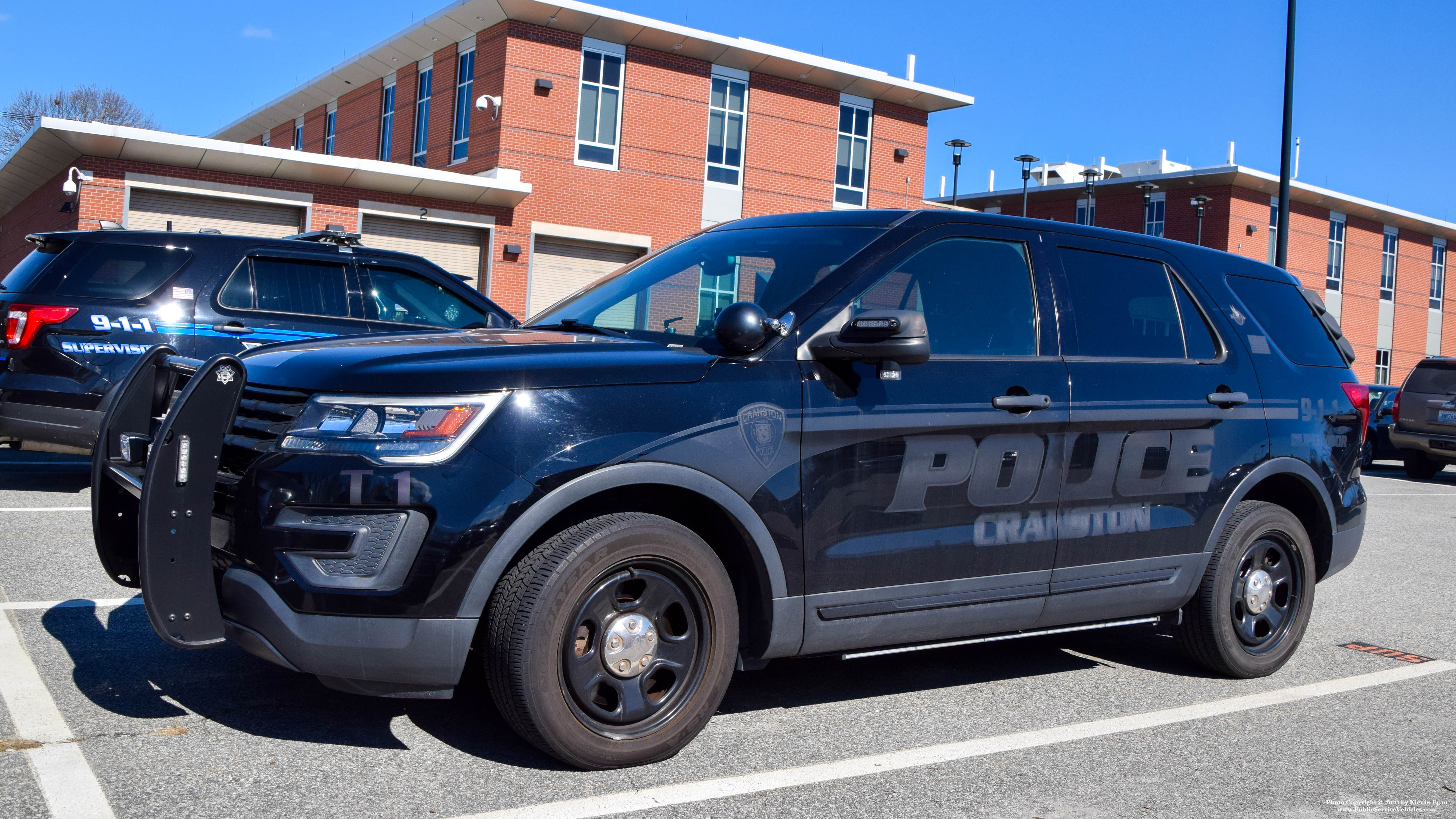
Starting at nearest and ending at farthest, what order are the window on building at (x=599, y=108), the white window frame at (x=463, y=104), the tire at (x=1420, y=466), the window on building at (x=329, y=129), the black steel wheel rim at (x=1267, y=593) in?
1. the black steel wheel rim at (x=1267, y=593)
2. the tire at (x=1420, y=466)
3. the window on building at (x=599, y=108)
4. the white window frame at (x=463, y=104)
5. the window on building at (x=329, y=129)

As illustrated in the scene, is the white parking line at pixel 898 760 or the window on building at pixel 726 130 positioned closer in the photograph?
the white parking line at pixel 898 760

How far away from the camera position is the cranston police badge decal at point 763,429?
12.1 ft

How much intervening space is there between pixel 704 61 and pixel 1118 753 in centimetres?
2492

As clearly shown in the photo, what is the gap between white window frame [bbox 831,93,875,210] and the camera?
29.2m

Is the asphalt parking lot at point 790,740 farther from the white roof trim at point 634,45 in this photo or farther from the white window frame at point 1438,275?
the white window frame at point 1438,275

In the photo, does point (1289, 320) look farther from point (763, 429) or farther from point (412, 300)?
point (412, 300)

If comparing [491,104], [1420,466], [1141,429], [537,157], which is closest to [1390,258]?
[1420,466]

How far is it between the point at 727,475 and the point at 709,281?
1.02m

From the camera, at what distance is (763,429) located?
3.72 meters

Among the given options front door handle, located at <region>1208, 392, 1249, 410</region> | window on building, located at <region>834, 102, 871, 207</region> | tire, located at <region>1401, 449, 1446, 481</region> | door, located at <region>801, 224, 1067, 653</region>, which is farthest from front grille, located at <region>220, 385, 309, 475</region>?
window on building, located at <region>834, 102, 871, 207</region>

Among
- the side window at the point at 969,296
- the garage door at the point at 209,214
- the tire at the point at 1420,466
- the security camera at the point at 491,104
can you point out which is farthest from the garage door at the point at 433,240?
the side window at the point at 969,296

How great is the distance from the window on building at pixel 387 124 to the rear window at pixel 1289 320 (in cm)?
2834

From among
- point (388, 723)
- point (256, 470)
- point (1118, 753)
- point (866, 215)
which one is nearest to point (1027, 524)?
point (1118, 753)

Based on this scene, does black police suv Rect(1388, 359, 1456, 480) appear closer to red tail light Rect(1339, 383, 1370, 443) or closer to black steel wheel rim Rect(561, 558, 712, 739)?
red tail light Rect(1339, 383, 1370, 443)
